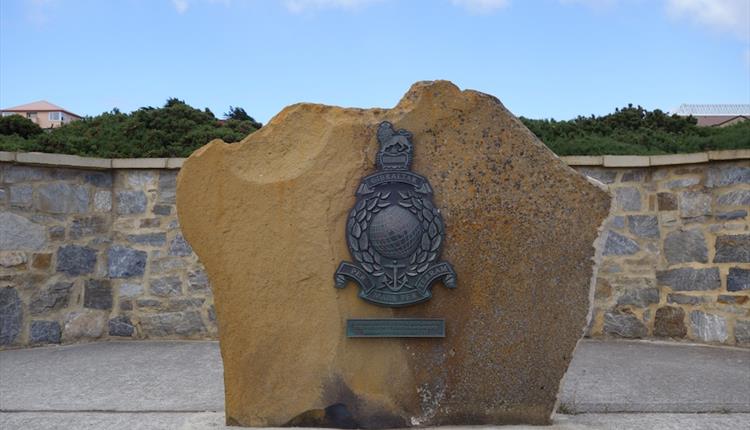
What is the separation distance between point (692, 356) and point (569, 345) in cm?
271

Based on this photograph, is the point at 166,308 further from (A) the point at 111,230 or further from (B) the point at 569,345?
(B) the point at 569,345

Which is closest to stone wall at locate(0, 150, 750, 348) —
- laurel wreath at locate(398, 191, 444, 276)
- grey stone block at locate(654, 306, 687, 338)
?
grey stone block at locate(654, 306, 687, 338)

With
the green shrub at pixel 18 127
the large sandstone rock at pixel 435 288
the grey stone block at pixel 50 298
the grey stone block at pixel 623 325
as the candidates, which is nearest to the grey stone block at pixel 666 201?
the grey stone block at pixel 623 325

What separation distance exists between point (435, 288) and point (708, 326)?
3.87 m

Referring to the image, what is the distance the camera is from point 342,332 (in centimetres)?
347

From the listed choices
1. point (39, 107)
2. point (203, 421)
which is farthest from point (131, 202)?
point (39, 107)

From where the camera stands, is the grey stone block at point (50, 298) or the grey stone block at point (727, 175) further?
the grey stone block at point (50, 298)

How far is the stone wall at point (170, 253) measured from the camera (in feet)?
19.7

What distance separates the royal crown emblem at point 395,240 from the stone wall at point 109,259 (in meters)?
3.44

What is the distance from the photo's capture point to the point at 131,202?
660 centimetres

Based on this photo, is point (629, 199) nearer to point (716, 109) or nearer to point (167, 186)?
point (167, 186)

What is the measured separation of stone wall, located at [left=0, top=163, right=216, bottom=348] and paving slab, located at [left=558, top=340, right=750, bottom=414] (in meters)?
3.68

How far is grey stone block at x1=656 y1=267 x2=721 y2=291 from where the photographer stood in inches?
238

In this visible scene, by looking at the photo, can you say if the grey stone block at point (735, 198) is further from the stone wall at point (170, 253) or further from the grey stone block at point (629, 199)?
the grey stone block at point (629, 199)
